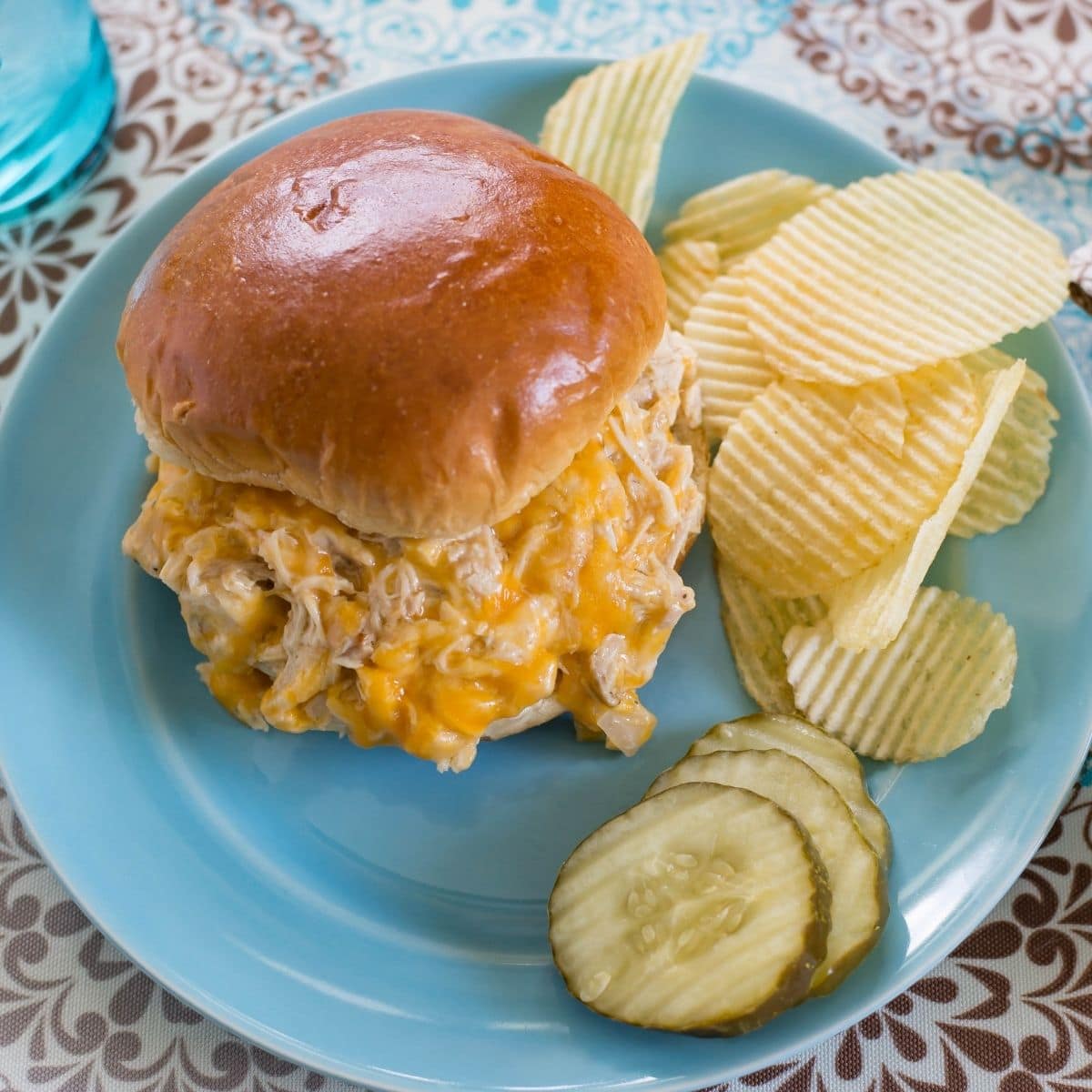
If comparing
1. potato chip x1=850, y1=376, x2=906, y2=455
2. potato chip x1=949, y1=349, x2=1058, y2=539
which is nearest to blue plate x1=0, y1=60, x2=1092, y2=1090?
potato chip x1=949, y1=349, x2=1058, y2=539

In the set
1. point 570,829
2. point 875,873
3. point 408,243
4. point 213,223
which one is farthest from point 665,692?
point 213,223

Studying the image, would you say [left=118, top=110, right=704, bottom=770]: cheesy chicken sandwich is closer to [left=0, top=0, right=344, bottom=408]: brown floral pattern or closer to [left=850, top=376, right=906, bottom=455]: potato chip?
[left=850, top=376, right=906, bottom=455]: potato chip

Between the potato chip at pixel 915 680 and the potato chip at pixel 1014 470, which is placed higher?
the potato chip at pixel 1014 470

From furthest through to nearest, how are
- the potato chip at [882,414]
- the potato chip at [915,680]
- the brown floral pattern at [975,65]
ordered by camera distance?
the brown floral pattern at [975,65]
the potato chip at [882,414]
the potato chip at [915,680]

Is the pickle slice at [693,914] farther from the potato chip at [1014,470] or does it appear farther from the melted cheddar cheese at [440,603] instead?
the potato chip at [1014,470]

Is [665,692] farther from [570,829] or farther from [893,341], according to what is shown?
[893,341]

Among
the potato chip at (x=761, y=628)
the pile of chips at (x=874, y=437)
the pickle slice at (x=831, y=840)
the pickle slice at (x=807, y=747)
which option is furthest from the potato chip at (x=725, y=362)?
the pickle slice at (x=831, y=840)
